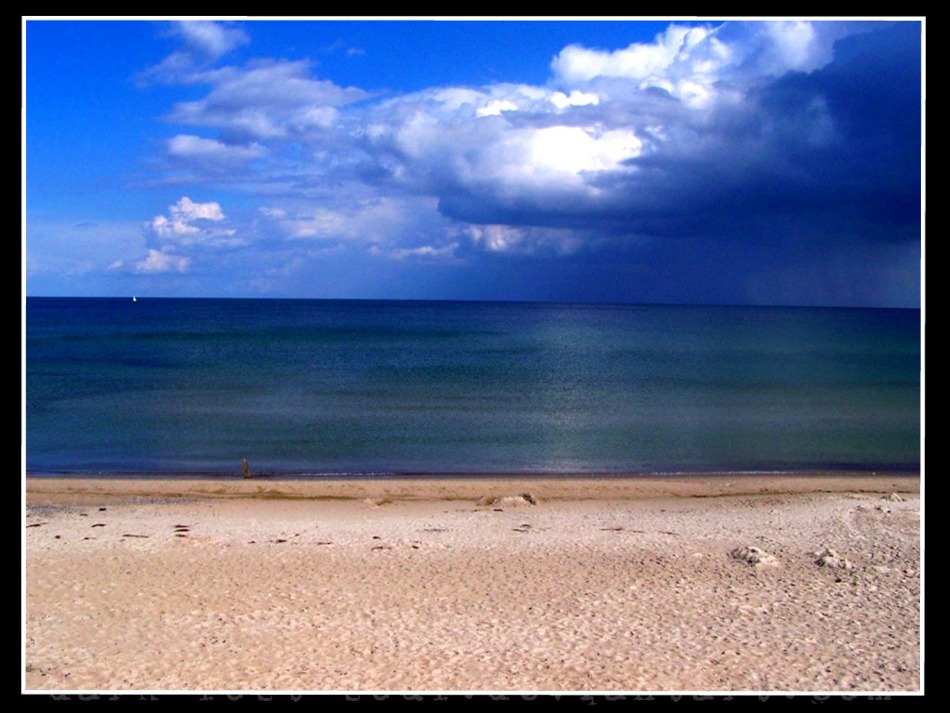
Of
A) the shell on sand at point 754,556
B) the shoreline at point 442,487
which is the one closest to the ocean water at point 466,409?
the shoreline at point 442,487

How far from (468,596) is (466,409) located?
1667 cm

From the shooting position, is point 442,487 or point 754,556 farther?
point 442,487

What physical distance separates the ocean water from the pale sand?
4267 millimetres

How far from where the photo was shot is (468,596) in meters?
7.78

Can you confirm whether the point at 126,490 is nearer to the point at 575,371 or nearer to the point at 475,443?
the point at 475,443

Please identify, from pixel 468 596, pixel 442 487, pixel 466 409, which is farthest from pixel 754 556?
pixel 466 409

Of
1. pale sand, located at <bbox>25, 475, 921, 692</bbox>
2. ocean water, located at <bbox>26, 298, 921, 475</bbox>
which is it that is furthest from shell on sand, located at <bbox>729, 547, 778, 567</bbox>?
ocean water, located at <bbox>26, 298, 921, 475</bbox>

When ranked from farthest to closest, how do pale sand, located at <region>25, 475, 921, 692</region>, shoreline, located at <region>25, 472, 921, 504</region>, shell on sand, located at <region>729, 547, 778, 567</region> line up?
shoreline, located at <region>25, 472, 921, 504</region>
shell on sand, located at <region>729, 547, 778, 567</region>
pale sand, located at <region>25, 475, 921, 692</region>

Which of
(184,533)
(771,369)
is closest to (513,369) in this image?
(771,369)

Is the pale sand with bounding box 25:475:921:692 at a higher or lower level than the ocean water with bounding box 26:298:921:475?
lower

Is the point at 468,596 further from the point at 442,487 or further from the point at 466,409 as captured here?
the point at 466,409

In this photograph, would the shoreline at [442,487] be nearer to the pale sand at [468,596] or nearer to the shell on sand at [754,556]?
the pale sand at [468,596]

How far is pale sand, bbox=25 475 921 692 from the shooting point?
6.05m

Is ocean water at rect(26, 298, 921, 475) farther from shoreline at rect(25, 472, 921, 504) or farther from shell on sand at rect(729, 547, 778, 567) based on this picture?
shell on sand at rect(729, 547, 778, 567)
